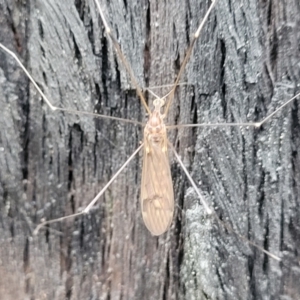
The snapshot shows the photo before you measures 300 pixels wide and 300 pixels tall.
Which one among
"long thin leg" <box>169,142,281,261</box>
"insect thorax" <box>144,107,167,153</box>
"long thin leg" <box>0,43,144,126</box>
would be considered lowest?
"long thin leg" <box>169,142,281,261</box>

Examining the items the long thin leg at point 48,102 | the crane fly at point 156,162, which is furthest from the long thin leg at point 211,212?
the long thin leg at point 48,102

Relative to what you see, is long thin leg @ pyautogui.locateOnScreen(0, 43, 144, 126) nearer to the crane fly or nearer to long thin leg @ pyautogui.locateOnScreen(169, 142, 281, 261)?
the crane fly

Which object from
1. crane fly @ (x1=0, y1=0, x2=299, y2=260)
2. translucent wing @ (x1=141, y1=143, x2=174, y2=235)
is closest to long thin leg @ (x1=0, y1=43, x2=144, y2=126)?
crane fly @ (x1=0, y1=0, x2=299, y2=260)

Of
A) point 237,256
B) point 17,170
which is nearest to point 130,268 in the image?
point 237,256

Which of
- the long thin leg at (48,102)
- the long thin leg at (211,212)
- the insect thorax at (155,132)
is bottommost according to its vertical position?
the long thin leg at (211,212)

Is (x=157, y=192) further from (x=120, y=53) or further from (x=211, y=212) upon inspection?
(x=120, y=53)

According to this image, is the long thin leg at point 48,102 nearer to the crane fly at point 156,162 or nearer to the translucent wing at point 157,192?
the crane fly at point 156,162
